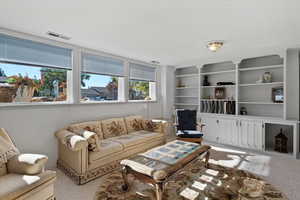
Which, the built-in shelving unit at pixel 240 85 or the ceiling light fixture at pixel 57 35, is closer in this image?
the ceiling light fixture at pixel 57 35

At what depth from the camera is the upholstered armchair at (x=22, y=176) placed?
149 centimetres

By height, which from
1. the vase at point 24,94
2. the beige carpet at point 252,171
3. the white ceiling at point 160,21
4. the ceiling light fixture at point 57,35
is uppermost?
the white ceiling at point 160,21

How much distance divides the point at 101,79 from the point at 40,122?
62.6 inches

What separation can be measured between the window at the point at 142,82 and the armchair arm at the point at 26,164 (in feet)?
9.55

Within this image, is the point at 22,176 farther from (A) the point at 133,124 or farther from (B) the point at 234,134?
(B) the point at 234,134

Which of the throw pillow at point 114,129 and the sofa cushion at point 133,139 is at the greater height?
the throw pillow at point 114,129

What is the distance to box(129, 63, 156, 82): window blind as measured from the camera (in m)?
4.50

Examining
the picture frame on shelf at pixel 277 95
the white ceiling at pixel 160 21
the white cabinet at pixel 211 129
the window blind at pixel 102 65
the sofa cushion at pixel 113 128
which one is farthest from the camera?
the white cabinet at pixel 211 129

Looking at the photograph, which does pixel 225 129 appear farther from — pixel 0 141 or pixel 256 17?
pixel 0 141

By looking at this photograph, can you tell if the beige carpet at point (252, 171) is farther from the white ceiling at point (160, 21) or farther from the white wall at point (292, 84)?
the white ceiling at point (160, 21)

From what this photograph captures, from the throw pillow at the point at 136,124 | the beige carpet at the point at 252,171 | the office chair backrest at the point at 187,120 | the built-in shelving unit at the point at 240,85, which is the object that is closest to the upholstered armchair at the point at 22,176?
the beige carpet at the point at 252,171

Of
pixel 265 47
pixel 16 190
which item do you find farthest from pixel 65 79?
pixel 265 47

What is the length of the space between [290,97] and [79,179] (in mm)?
4480

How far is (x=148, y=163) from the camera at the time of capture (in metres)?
2.04
